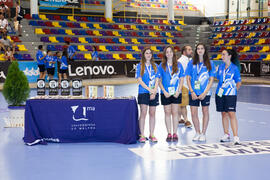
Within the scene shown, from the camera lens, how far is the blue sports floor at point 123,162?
4445 mm

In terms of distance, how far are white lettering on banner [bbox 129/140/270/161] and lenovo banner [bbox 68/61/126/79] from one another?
10.9 meters

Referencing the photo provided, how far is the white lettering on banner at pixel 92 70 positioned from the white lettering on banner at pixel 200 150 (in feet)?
35.8

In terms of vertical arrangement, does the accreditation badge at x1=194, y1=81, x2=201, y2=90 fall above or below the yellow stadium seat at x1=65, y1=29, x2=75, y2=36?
below

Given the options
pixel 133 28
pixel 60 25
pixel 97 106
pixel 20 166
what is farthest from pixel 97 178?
pixel 133 28

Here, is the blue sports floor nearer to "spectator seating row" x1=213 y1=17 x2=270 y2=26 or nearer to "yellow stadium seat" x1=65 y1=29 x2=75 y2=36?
"yellow stadium seat" x1=65 y1=29 x2=75 y2=36

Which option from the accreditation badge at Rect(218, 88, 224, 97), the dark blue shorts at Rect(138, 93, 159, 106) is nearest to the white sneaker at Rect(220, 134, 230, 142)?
the accreditation badge at Rect(218, 88, 224, 97)

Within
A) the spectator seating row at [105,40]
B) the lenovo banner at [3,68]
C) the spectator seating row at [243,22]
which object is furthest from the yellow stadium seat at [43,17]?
the spectator seating row at [243,22]

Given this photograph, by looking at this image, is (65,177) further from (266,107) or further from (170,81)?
(266,107)

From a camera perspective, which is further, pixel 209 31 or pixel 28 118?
pixel 209 31

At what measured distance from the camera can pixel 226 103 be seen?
234 inches

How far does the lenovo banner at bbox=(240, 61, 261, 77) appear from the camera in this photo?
1831cm

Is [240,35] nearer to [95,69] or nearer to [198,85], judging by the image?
[95,69]

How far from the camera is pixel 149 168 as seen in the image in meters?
4.73

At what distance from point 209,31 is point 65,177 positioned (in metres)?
22.1
